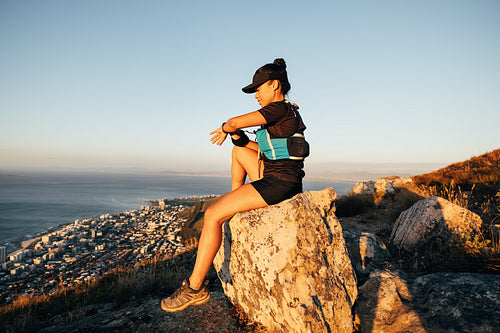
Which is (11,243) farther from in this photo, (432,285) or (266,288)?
(432,285)

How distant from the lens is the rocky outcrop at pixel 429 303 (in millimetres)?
2231

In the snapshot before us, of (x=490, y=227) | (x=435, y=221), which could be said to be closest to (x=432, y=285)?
(x=435, y=221)

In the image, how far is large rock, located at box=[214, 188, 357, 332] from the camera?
2.31m

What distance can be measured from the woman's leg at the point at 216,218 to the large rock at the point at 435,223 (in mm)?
4556

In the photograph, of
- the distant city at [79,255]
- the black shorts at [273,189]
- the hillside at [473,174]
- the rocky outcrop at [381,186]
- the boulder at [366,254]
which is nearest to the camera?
the black shorts at [273,189]

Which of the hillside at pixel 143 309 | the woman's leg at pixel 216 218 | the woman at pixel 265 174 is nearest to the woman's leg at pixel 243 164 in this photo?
the woman at pixel 265 174

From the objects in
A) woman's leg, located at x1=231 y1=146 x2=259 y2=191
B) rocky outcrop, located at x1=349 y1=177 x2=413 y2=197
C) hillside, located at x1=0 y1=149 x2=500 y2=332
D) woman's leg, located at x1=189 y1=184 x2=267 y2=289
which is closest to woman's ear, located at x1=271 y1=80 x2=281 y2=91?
woman's leg, located at x1=231 y1=146 x2=259 y2=191

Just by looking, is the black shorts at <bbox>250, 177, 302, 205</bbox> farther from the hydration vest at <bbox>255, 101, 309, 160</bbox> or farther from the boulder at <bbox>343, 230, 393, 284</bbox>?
the boulder at <bbox>343, 230, 393, 284</bbox>

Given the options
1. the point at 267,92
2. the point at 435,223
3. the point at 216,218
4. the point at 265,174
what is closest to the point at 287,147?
the point at 265,174

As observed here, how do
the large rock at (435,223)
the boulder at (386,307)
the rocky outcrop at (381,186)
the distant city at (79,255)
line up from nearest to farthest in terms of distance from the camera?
the boulder at (386,307)
the large rock at (435,223)
the distant city at (79,255)
the rocky outcrop at (381,186)

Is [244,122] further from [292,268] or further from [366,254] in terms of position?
[366,254]

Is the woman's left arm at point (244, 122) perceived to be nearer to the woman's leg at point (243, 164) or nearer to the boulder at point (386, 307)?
the woman's leg at point (243, 164)

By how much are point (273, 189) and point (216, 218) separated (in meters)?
0.78

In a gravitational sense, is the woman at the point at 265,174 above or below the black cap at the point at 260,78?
below
